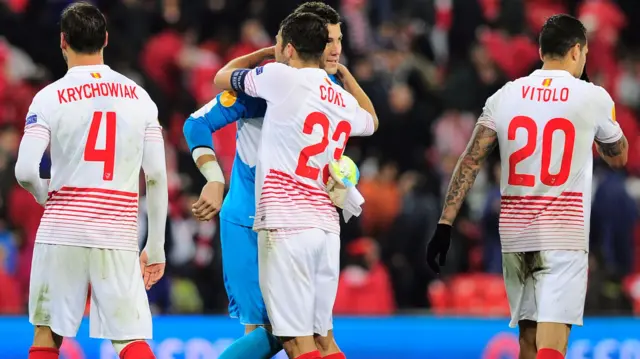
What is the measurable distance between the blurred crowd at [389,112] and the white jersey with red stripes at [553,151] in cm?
563

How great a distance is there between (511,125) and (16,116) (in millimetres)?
9100

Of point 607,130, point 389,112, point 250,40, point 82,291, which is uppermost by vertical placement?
point 250,40

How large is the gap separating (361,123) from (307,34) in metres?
0.60

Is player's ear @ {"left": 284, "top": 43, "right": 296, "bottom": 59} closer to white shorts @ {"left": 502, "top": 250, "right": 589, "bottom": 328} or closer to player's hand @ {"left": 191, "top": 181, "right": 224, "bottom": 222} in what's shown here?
player's hand @ {"left": 191, "top": 181, "right": 224, "bottom": 222}

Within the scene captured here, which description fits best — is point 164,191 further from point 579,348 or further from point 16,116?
point 16,116

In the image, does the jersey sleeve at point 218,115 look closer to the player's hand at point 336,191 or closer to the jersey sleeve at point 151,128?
the jersey sleeve at point 151,128

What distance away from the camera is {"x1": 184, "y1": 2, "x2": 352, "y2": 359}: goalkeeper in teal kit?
737cm

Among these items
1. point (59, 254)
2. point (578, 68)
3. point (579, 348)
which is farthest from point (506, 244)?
point (579, 348)

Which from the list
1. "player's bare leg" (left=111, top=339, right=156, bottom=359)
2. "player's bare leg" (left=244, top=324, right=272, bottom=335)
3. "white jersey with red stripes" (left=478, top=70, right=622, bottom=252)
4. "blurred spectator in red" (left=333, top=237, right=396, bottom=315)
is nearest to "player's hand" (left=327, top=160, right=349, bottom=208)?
"player's bare leg" (left=244, top=324, right=272, bottom=335)

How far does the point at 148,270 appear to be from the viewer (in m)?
7.20

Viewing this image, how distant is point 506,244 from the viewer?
745 centimetres

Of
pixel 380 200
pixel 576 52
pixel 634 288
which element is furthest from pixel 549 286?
pixel 380 200

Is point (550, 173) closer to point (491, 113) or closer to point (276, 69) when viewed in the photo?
point (491, 113)

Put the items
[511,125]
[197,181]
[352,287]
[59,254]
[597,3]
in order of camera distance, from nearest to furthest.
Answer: [59,254]
[511,125]
[352,287]
[197,181]
[597,3]
